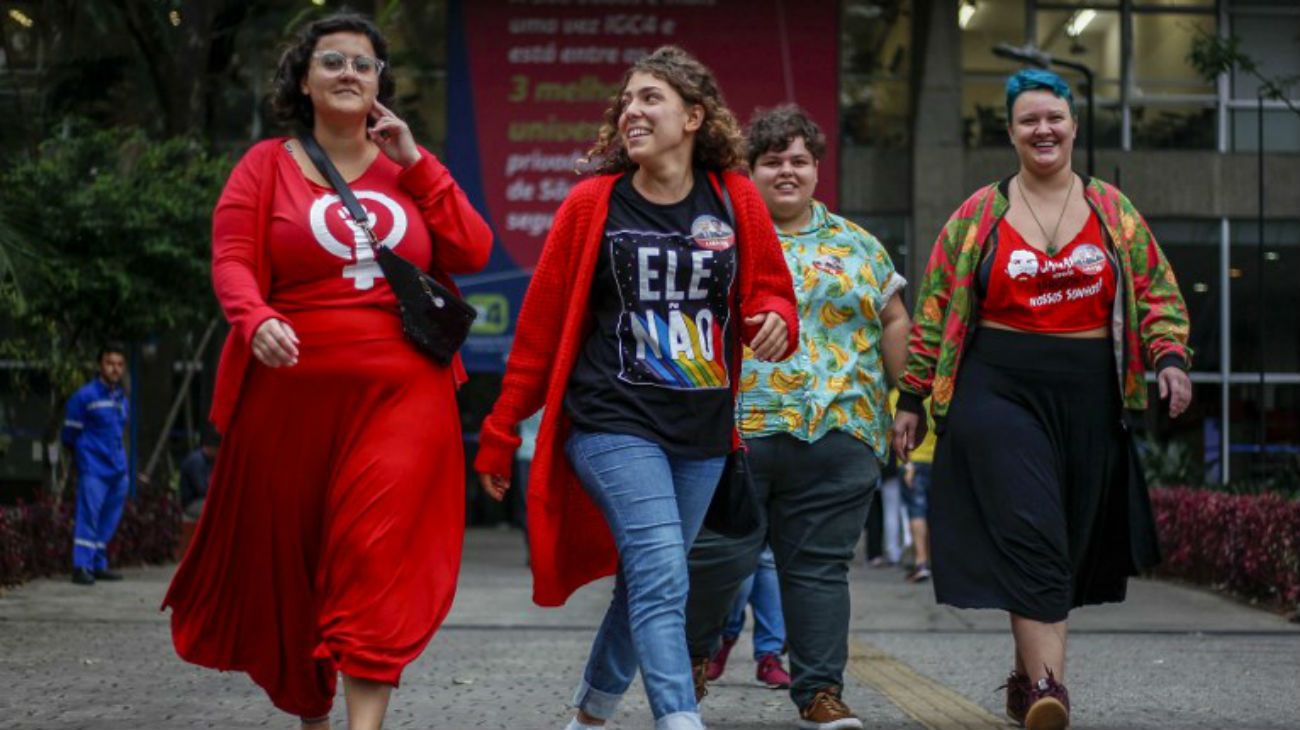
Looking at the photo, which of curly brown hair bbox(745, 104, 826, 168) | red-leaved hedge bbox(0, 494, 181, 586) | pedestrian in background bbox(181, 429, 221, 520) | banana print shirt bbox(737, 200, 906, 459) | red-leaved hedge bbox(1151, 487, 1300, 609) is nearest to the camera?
banana print shirt bbox(737, 200, 906, 459)

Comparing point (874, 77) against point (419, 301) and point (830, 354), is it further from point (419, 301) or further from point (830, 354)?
point (419, 301)

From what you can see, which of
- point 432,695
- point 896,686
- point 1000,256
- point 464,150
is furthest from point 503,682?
point 464,150

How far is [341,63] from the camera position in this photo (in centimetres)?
535

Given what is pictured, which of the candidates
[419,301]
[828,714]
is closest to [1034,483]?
[828,714]

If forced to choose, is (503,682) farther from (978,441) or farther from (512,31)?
(512,31)

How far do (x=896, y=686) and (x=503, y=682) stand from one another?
1547 mm

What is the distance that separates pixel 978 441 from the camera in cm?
666

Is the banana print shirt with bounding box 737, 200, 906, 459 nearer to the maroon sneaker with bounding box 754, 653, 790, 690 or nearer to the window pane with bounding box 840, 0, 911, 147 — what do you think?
the maroon sneaker with bounding box 754, 653, 790, 690

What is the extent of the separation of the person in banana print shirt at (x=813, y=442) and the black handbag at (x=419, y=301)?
163cm

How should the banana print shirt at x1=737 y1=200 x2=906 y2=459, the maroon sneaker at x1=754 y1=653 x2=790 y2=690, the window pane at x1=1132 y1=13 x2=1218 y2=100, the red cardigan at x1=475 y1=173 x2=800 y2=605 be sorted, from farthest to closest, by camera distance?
the window pane at x1=1132 y1=13 x2=1218 y2=100
the maroon sneaker at x1=754 y1=653 x2=790 y2=690
the banana print shirt at x1=737 y1=200 x2=906 y2=459
the red cardigan at x1=475 y1=173 x2=800 y2=605

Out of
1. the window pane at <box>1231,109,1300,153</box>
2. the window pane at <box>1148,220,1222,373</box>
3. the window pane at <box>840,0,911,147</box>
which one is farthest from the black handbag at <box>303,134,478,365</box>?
the window pane at <box>1231,109,1300,153</box>

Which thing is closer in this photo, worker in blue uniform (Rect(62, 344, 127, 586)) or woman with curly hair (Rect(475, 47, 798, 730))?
woman with curly hair (Rect(475, 47, 798, 730))

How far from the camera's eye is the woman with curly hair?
537 centimetres

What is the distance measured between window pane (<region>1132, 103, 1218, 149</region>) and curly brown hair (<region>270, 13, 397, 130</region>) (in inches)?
920
